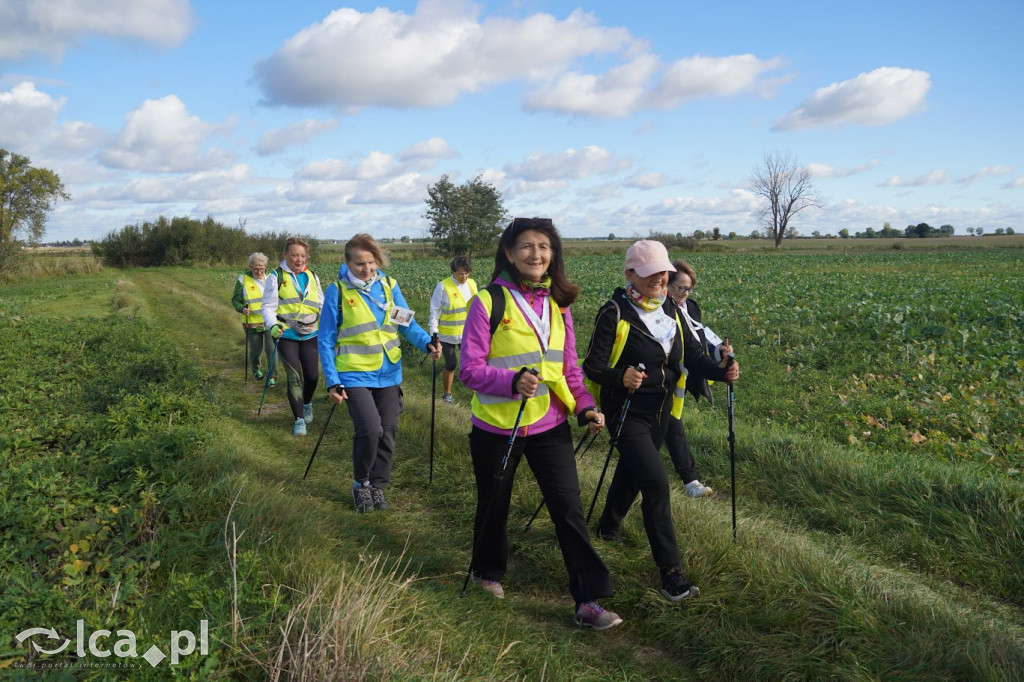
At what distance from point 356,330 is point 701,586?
3.56 meters

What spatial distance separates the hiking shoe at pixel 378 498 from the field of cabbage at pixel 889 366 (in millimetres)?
4904

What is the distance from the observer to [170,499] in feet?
14.4

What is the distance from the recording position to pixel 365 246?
5.89 meters

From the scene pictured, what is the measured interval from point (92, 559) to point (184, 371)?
5695 millimetres

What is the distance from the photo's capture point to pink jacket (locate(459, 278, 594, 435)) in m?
3.74

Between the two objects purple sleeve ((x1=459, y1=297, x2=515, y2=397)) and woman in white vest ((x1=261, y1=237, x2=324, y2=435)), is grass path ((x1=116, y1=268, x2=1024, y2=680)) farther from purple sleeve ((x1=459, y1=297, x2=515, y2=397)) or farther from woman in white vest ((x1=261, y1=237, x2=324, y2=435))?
woman in white vest ((x1=261, y1=237, x2=324, y2=435))

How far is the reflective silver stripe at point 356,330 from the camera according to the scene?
230 inches

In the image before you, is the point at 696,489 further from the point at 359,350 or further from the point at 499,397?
the point at 359,350

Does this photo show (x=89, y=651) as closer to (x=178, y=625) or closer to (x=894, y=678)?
(x=178, y=625)

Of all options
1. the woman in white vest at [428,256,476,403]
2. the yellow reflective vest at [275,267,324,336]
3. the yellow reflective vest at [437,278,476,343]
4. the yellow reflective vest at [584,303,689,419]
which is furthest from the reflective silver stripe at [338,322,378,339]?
the yellow reflective vest at [437,278,476,343]

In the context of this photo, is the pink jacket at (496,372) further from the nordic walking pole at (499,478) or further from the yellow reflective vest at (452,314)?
the yellow reflective vest at (452,314)

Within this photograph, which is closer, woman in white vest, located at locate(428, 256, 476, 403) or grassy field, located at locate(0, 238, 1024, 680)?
grassy field, located at locate(0, 238, 1024, 680)

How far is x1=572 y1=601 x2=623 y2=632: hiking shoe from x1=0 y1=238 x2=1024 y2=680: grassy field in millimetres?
90

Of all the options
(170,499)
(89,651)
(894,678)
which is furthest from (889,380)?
(89,651)
